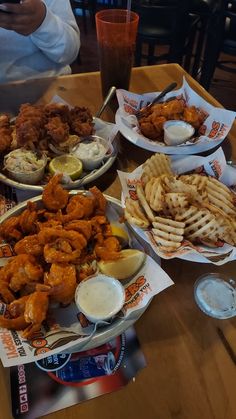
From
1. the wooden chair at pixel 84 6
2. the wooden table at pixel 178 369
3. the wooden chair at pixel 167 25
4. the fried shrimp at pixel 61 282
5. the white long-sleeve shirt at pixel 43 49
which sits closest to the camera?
the wooden table at pixel 178 369

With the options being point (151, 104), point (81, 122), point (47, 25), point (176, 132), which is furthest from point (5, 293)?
point (47, 25)

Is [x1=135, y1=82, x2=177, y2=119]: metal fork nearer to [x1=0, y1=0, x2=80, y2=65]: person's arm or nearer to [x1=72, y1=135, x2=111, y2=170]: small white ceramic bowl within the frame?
[x1=72, y1=135, x2=111, y2=170]: small white ceramic bowl

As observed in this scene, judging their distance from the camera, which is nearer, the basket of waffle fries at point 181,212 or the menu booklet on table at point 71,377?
the menu booklet on table at point 71,377

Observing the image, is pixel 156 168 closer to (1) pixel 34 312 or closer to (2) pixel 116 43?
(1) pixel 34 312

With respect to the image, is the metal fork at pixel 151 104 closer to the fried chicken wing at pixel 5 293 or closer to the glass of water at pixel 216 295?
the glass of water at pixel 216 295

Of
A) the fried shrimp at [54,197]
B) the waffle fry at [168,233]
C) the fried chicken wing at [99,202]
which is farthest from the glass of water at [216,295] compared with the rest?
the fried shrimp at [54,197]

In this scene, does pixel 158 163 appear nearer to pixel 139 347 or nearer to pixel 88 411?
pixel 139 347

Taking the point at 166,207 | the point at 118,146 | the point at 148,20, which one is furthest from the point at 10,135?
the point at 148,20
